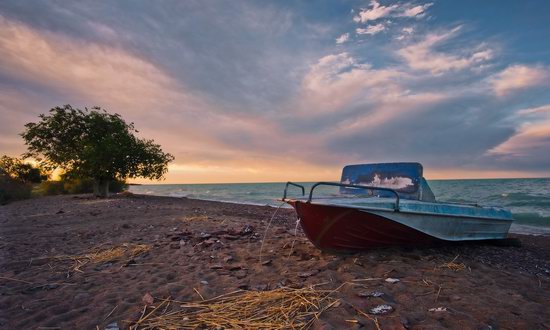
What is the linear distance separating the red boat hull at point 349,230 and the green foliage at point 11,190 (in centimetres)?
2365

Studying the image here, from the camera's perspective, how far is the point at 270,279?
4.44m

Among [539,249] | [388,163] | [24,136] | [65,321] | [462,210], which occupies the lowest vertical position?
[539,249]

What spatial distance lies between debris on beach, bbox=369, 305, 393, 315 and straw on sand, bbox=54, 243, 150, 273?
4.41 m

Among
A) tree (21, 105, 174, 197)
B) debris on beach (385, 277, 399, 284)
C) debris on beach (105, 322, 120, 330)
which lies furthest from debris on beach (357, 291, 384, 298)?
tree (21, 105, 174, 197)

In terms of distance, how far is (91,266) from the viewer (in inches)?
204

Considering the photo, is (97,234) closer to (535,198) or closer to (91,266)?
(91,266)

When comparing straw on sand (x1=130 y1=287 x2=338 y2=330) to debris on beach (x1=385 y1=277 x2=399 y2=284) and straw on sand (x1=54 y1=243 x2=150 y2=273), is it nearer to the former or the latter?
debris on beach (x1=385 y1=277 x2=399 y2=284)

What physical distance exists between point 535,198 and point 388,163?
24.1 m

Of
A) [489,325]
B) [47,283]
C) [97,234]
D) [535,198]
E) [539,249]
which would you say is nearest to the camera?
[489,325]

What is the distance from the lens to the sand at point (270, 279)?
3236 millimetres

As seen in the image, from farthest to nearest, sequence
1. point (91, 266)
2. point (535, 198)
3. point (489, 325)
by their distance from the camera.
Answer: point (535, 198) → point (91, 266) → point (489, 325)

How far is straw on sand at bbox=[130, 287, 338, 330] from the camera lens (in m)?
3.06

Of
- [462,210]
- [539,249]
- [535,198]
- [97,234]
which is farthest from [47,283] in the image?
[535,198]

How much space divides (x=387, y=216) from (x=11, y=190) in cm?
2580
